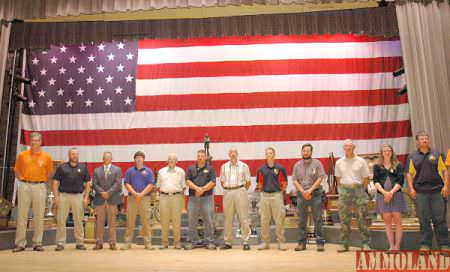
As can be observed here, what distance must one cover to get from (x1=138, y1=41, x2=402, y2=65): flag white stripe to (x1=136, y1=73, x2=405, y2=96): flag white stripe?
37 cm

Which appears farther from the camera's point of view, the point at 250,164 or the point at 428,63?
the point at 250,164

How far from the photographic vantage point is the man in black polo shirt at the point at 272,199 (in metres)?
6.34

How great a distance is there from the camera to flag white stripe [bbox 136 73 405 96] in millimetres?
8438

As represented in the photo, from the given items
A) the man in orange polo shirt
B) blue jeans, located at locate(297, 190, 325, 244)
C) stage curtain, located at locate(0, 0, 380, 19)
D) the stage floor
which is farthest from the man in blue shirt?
stage curtain, located at locate(0, 0, 380, 19)

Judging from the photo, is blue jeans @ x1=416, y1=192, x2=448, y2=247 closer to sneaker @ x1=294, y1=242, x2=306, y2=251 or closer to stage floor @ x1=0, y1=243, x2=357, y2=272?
stage floor @ x1=0, y1=243, x2=357, y2=272

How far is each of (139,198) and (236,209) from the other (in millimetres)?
1367

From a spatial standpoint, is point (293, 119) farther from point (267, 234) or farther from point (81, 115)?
point (81, 115)

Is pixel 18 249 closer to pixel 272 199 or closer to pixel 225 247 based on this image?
pixel 225 247

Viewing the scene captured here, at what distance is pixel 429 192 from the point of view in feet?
17.7

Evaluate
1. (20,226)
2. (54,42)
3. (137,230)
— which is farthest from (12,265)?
(54,42)

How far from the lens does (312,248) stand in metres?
6.39

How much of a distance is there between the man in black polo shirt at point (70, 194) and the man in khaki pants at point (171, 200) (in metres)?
1.08

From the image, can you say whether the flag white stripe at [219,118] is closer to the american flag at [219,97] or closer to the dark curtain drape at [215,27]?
the american flag at [219,97]

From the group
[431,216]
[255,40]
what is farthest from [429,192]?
[255,40]
